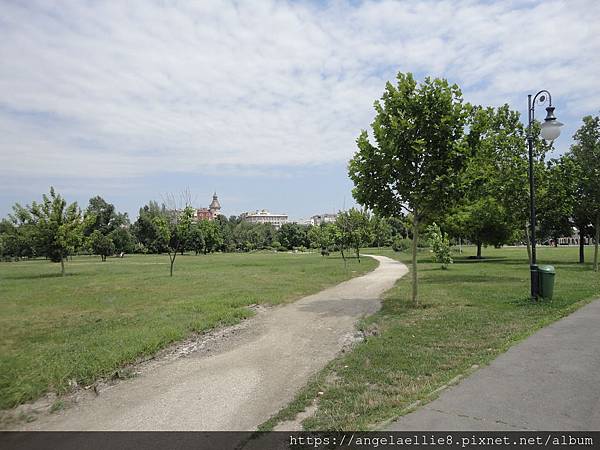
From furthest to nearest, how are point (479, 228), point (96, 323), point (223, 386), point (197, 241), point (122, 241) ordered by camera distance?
point (122, 241), point (197, 241), point (479, 228), point (96, 323), point (223, 386)

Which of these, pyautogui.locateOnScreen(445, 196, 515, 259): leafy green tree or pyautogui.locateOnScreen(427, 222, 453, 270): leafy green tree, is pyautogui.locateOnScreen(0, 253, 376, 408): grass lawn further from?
pyautogui.locateOnScreen(445, 196, 515, 259): leafy green tree

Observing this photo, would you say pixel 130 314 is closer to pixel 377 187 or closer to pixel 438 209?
pixel 377 187

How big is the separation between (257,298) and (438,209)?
637 centimetres

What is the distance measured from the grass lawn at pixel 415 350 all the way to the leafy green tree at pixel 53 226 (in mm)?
24636

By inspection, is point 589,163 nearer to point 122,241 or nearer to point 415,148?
point 415,148

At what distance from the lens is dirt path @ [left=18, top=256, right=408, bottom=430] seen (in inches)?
181

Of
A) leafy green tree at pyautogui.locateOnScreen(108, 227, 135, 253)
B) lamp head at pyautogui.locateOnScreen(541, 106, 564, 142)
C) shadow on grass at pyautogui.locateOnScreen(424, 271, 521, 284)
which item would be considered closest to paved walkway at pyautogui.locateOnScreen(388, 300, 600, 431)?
lamp head at pyautogui.locateOnScreen(541, 106, 564, 142)

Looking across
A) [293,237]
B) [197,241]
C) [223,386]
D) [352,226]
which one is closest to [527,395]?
[223,386]

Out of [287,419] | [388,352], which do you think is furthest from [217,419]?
[388,352]

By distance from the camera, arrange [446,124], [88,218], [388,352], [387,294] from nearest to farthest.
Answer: [388,352]
[446,124]
[387,294]
[88,218]

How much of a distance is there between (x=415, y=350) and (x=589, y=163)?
2124 centimetres

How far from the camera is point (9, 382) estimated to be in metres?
5.74

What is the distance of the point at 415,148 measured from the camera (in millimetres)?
10211

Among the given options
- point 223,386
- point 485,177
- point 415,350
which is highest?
point 485,177
